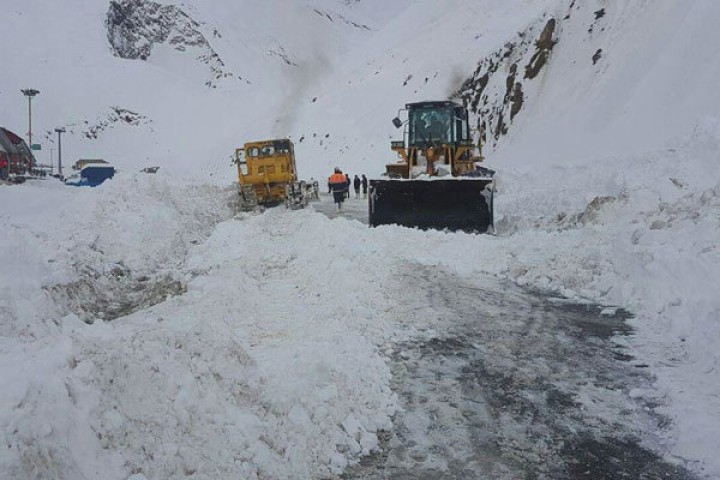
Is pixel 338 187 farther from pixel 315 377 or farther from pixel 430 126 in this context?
pixel 315 377

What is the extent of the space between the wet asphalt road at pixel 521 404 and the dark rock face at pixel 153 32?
325 ft

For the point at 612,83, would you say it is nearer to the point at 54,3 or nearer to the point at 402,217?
the point at 402,217

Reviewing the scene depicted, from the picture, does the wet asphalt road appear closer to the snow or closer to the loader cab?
the snow

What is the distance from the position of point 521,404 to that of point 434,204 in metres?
9.06

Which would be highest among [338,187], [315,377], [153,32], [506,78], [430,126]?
[153,32]

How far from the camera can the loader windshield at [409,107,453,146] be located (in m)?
16.7

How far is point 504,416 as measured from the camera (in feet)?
15.6

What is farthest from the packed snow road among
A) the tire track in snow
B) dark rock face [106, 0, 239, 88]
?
dark rock face [106, 0, 239, 88]

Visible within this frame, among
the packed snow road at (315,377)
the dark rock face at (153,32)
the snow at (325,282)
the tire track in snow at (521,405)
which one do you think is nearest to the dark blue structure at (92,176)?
the snow at (325,282)

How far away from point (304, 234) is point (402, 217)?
8.06 ft

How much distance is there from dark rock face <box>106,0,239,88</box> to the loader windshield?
290ft

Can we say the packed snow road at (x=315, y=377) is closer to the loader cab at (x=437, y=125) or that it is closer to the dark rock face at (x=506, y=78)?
the loader cab at (x=437, y=125)

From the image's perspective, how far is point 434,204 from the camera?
45.1ft

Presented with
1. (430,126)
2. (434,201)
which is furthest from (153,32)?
(434,201)
